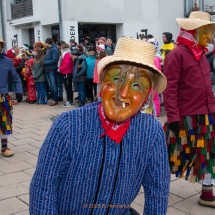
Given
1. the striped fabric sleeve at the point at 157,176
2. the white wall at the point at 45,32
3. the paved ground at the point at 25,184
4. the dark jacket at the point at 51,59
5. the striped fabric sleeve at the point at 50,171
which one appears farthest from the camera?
the white wall at the point at 45,32

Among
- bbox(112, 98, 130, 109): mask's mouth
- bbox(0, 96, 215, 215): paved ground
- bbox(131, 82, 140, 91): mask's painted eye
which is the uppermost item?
bbox(131, 82, 140, 91): mask's painted eye

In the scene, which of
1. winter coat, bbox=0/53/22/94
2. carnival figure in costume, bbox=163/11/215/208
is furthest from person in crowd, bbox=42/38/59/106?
carnival figure in costume, bbox=163/11/215/208

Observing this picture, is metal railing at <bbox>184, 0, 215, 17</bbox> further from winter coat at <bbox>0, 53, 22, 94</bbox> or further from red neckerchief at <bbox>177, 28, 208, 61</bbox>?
red neckerchief at <bbox>177, 28, 208, 61</bbox>

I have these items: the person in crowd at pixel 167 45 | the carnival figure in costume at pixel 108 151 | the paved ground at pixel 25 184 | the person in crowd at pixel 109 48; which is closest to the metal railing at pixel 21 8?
the person in crowd at pixel 109 48

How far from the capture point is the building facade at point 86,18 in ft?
51.8

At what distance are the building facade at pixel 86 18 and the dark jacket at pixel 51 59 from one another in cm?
603

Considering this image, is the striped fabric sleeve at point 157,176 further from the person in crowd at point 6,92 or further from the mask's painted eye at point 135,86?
the person in crowd at point 6,92

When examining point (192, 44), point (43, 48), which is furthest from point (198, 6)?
point (192, 44)

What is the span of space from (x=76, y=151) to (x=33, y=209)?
30 centimetres

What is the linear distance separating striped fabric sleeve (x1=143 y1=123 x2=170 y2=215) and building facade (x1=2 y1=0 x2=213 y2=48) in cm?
1424

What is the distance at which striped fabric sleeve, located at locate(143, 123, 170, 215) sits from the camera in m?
1.59

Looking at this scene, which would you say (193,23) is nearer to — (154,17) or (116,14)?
(116,14)

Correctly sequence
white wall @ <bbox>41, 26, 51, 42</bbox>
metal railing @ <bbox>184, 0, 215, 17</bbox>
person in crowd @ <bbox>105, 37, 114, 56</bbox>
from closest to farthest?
person in crowd @ <bbox>105, 37, 114, 56</bbox>, white wall @ <bbox>41, 26, 51, 42</bbox>, metal railing @ <bbox>184, 0, 215, 17</bbox>

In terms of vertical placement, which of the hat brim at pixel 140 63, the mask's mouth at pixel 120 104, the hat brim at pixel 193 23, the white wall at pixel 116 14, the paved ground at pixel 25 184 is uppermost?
the white wall at pixel 116 14
